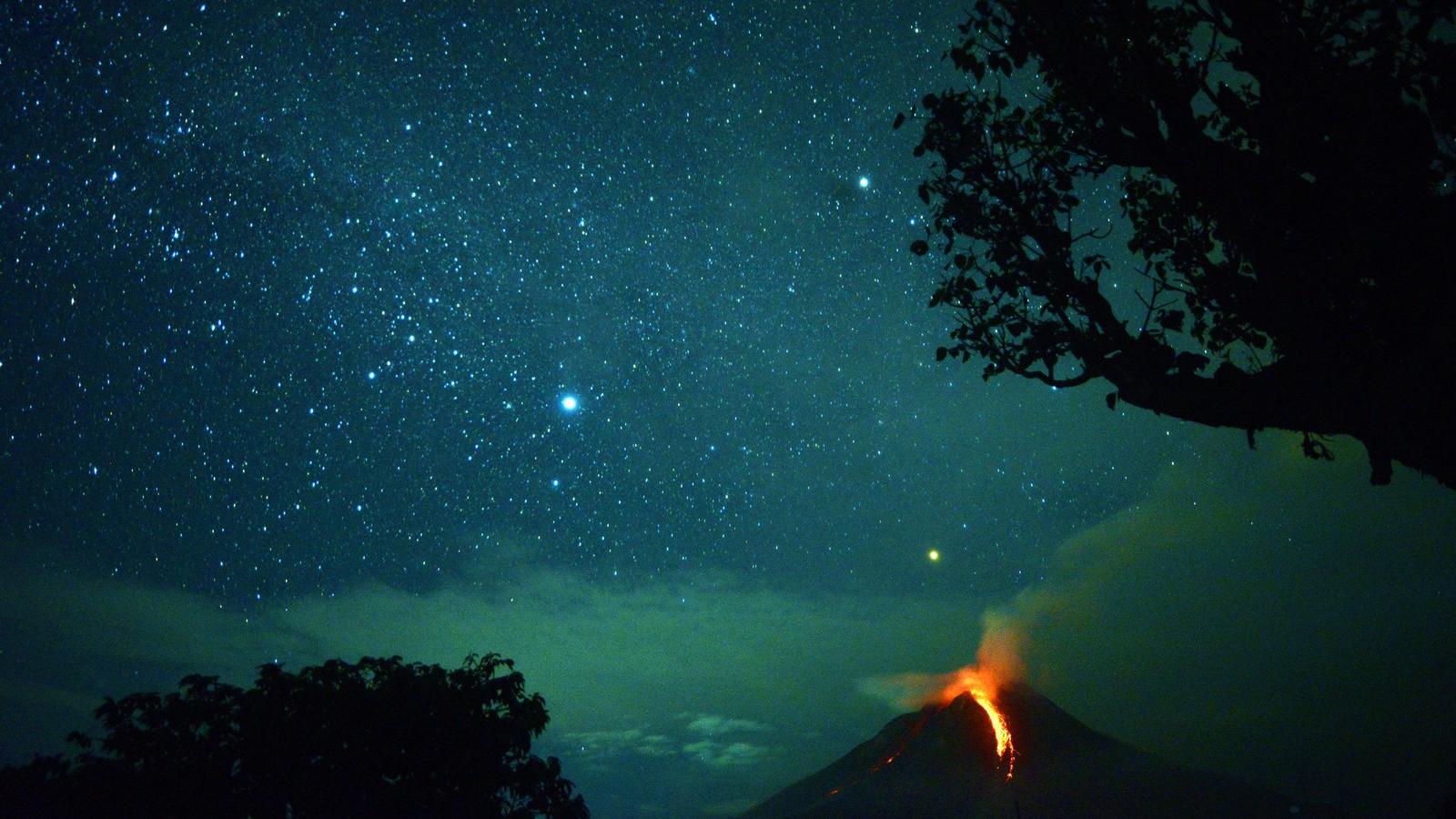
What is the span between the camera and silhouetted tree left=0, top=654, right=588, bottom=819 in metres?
14.2

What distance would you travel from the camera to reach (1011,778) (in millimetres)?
115125

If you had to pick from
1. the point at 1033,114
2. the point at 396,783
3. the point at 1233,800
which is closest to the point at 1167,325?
the point at 1033,114

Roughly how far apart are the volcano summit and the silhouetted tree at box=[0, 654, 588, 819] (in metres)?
94.4

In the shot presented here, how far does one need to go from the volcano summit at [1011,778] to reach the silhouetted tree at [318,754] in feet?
310

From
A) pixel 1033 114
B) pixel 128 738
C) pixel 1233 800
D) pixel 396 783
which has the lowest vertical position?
pixel 1233 800

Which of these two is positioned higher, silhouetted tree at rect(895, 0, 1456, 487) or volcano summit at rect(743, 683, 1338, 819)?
silhouetted tree at rect(895, 0, 1456, 487)

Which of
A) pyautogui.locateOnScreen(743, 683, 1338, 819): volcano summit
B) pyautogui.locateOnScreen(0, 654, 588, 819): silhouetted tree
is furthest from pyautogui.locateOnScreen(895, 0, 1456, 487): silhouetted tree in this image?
pyautogui.locateOnScreen(743, 683, 1338, 819): volcano summit

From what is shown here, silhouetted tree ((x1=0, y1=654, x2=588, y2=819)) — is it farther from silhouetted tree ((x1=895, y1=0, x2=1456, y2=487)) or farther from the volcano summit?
the volcano summit

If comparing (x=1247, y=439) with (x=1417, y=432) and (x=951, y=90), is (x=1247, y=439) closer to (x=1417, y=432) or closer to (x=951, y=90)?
(x=1417, y=432)

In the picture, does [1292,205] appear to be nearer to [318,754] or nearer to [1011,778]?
[318,754]

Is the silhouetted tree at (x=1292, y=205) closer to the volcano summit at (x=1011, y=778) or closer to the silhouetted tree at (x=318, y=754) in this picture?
the silhouetted tree at (x=318, y=754)

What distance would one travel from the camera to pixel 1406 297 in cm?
534

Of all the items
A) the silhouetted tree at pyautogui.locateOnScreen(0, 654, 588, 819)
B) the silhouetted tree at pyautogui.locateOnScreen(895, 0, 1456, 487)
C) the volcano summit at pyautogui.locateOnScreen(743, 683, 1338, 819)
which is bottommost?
the volcano summit at pyautogui.locateOnScreen(743, 683, 1338, 819)

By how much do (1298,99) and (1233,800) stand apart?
139m
